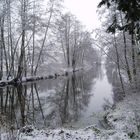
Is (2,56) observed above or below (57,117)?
above

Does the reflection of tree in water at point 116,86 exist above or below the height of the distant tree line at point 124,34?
below

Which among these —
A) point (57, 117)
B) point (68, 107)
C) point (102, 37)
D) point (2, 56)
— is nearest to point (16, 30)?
point (2, 56)

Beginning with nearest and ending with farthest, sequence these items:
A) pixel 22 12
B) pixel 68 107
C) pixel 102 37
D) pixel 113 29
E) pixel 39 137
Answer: pixel 39 137, pixel 113 29, pixel 68 107, pixel 102 37, pixel 22 12

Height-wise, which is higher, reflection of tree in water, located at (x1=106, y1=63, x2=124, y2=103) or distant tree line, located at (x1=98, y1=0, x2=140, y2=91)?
distant tree line, located at (x1=98, y1=0, x2=140, y2=91)

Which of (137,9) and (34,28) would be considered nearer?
(137,9)

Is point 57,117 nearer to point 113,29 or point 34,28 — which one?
point 113,29

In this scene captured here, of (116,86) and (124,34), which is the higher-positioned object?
(124,34)

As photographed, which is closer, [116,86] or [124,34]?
[124,34]

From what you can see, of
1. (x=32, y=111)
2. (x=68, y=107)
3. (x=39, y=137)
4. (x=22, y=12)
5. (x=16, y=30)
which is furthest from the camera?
(x=16, y=30)

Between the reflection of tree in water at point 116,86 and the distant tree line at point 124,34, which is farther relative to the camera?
the reflection of tree in water at point 116,86

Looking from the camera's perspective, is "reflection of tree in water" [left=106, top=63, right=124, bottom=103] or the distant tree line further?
"reflection of tree in water" [left=106, top=63, right=124, bottom=103]

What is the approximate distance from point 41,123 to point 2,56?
61.6 ft

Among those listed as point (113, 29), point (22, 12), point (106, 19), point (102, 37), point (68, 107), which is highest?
point (22, 12)

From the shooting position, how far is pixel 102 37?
20.1 m
